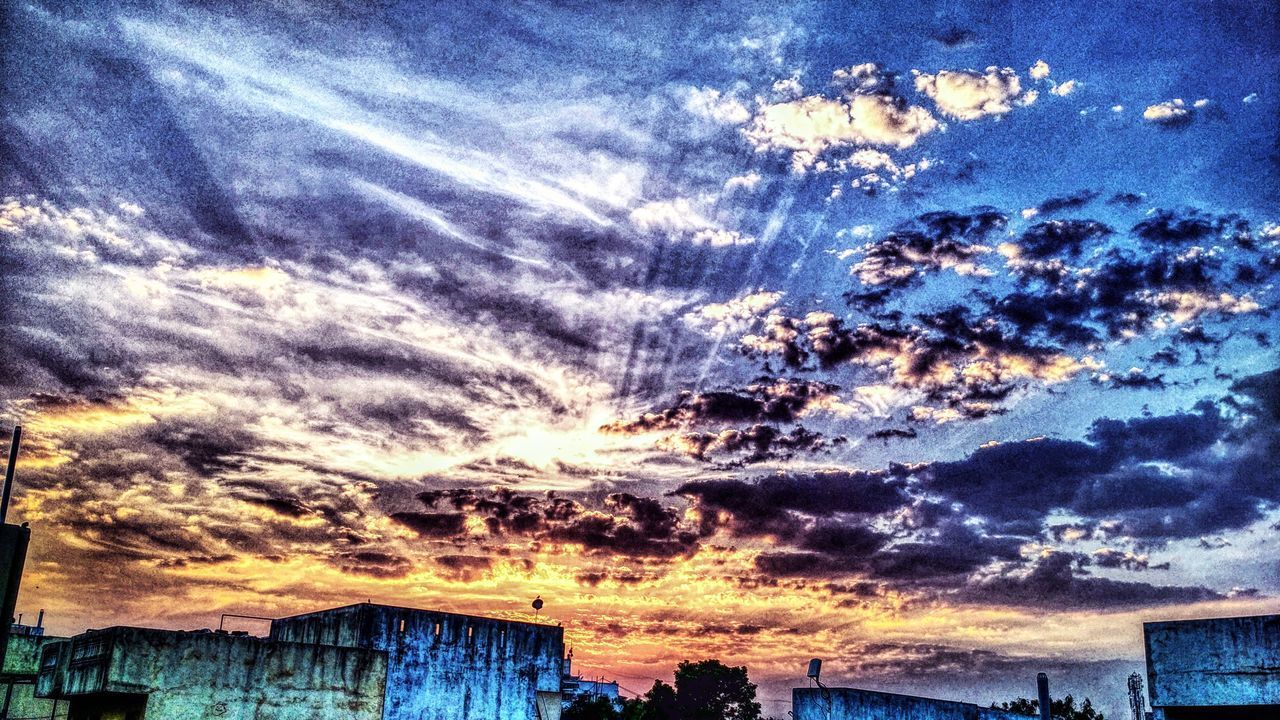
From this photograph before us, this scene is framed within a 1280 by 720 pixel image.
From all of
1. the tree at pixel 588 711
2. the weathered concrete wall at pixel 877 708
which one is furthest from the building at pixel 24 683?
the weathered concrete wall at pixel 877 708

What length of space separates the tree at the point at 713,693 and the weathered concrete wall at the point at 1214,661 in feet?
228

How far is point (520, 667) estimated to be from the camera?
42500 mm

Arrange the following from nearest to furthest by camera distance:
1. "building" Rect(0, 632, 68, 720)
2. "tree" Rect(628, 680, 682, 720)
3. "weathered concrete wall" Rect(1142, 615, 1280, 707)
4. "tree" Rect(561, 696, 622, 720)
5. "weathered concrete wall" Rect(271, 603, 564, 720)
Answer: "weathered concrete wall" Rect(1142, 615, 1280, 707)
"weathered concrete wall" Rect(271, 603, 564, 720)
"building" Rect(0, 632, 68, 720)
"tree" Rect(561, 696, 622, 720)
"tree" Rect(628, 680, 682, 720)

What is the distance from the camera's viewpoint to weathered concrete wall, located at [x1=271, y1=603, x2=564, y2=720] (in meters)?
38.7

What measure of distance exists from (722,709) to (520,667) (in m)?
55.0

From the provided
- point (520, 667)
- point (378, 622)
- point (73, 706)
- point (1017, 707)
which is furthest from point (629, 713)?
point (73, 706)

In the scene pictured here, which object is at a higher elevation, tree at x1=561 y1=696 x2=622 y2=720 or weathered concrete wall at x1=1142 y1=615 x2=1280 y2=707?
weathered concrete wall at x1=1142 y1=615 x2=1280 y2=707

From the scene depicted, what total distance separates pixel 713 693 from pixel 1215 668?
7245 cm

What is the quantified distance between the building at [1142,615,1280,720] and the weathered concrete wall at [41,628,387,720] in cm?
2679

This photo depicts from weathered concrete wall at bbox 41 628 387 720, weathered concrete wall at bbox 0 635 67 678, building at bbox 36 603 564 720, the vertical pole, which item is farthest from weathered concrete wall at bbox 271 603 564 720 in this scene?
the vertical pole

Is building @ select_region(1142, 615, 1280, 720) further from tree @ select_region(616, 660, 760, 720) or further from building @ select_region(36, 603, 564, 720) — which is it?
tree @ select_region(616, 660, 760, 720)

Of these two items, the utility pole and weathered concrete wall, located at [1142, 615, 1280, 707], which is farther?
Result: weathered concrete wall, located at [1142, 615, 1280, 707]

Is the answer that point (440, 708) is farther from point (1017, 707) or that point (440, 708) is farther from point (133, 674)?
point (1017, 707)

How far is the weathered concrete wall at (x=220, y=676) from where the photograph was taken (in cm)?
3231
